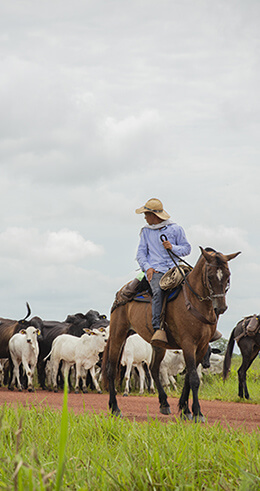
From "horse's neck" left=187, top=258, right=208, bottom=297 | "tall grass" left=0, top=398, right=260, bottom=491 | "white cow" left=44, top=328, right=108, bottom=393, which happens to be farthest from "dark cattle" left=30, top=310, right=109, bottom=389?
"tall grass" left=0, top=398, right=260, bottom=491

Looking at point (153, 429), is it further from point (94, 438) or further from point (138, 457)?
point (138, 457)

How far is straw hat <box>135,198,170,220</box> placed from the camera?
9258 mm

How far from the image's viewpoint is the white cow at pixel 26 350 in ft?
57.2

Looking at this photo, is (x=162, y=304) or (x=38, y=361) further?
(x=38, y=361)

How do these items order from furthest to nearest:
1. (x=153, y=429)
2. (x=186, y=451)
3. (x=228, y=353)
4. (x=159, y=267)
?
1. (x=228, y=353)
2. (x=159, y=267)
3. (x=153, y=429)
4. (x=186, y=451)

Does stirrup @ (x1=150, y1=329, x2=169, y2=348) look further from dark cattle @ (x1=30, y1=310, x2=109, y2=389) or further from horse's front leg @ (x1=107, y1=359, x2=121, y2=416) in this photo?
dark cattle @ (x1=30, y1=310, x2=109, y2=389)

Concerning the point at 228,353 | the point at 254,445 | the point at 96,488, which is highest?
the point at 228,353

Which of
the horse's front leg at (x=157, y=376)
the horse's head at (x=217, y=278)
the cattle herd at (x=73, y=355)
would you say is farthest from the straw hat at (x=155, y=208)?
the cattle herd at (x=73, y=355)

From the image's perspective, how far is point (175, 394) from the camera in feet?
49.8

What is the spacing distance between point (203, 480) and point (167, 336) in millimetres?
4993

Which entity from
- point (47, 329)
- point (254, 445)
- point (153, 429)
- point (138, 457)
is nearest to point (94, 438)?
point (153, 429)

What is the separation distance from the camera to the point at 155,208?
929 cm

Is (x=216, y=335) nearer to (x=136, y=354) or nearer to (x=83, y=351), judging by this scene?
(x=136, y=354)

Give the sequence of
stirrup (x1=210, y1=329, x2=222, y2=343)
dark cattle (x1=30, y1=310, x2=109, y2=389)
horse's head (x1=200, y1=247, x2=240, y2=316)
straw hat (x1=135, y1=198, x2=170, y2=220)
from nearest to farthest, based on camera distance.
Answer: horse's head (x1=200, y1=247, x2=240, y2=316)
stirrup (x1=210, y1=329, x2=222, y2=343)
straw hat (x1=135, y1=198, x2=170, y2=220)
dark cattle (x1=30, y1=310, x2=109, y2=389)
